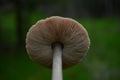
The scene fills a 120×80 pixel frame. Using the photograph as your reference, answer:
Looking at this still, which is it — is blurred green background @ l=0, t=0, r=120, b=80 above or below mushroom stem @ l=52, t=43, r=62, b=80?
above

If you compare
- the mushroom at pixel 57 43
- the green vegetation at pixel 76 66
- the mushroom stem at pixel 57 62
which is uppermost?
the green vegetation at pixel 76 66

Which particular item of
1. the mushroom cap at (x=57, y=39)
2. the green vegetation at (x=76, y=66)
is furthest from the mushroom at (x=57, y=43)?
the green vegetation at (x=76, y=66)

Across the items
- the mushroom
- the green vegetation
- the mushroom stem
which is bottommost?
the mushroom stem

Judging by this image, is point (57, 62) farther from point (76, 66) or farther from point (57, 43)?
point (76, 66)

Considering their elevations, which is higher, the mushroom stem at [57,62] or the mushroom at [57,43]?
the mushroom at [57,43]

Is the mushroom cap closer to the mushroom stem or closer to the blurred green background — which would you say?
the mushroom stem

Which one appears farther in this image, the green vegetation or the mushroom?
the green vegetation

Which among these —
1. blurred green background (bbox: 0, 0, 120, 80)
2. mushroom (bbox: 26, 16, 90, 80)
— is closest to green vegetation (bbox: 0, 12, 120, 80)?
blurred green background (bbox: 0, 0, 120, 80)

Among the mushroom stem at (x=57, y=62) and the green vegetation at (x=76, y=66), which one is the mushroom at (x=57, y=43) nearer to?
the mushroom stem at (x=57, y=62)

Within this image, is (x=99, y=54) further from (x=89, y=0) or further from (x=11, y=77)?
(x=89, y=0)
